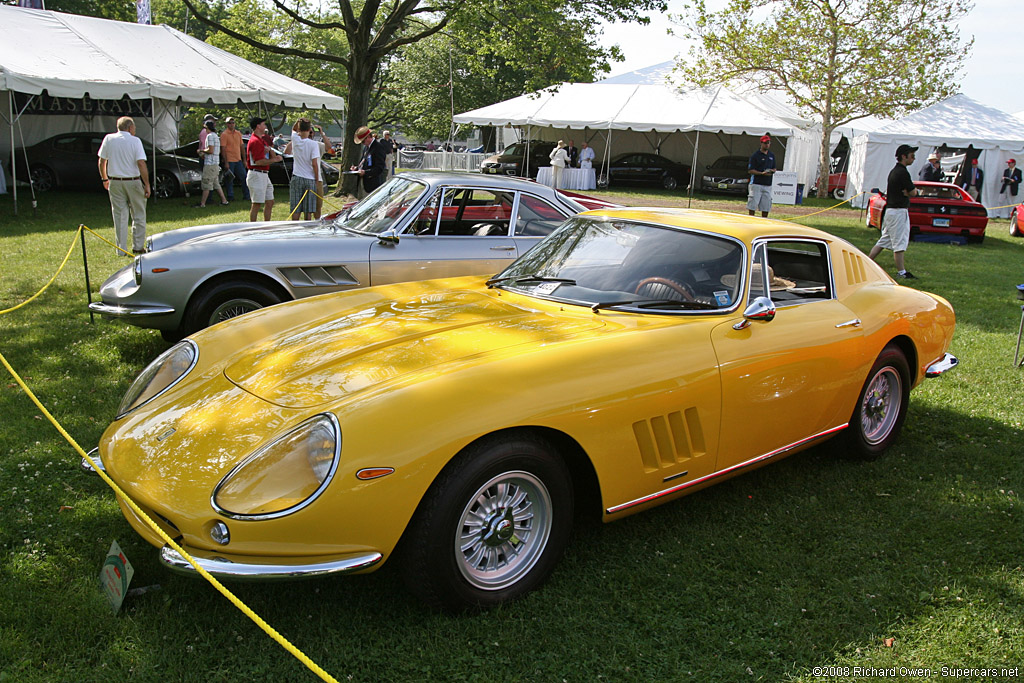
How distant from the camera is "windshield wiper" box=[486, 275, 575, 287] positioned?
3.95 meters

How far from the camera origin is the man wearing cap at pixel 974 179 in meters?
21.7

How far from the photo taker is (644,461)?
3119 millimetres

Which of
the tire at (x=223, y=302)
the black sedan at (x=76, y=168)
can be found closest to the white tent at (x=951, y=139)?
the black sedan at (x=76, y=168)

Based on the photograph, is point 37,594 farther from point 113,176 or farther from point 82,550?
point 113,176

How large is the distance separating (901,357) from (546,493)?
2.73 m

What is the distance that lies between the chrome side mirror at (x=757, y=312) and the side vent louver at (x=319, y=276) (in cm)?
356

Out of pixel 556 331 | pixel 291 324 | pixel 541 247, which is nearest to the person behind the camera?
pixel 556 331

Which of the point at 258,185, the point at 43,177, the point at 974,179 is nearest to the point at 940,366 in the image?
the point at 258,185

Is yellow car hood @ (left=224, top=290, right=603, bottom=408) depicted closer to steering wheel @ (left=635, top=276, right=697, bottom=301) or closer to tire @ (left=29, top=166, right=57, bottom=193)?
steering wheel @ (left=635, top=276, right=697, bottom=301)

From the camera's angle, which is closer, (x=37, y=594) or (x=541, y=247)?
(x=37, y=594)

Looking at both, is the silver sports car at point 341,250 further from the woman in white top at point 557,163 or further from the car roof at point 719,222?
the woman in white top at point 557,163

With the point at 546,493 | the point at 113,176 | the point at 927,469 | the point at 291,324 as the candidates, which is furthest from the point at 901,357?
the point at 113,176

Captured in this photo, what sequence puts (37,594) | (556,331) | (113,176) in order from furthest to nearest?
(113,176) < (556,331) < (37,594)

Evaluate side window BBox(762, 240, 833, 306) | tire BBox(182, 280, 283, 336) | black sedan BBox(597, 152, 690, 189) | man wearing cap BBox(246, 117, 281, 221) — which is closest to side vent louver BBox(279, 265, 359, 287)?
tire BBox(182, 280, 283, 336)
